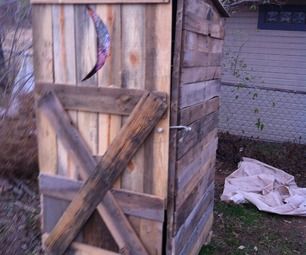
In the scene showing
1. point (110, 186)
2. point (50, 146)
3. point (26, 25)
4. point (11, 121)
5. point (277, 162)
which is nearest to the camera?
point (110, 186)

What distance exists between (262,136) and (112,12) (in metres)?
5.95

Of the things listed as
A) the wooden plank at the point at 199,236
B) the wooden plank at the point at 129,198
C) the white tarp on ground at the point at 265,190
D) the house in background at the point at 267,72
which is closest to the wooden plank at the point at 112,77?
the wooden plank at the point at 129,198

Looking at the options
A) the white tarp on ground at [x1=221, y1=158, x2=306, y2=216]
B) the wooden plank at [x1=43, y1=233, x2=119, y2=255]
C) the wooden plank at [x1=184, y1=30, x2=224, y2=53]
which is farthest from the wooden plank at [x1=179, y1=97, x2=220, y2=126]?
the white tarp on ground at [x1=221, y1=158, x2=306, y2=216]

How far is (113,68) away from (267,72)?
19.2 ft

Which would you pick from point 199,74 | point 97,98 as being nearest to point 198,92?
point 199,74

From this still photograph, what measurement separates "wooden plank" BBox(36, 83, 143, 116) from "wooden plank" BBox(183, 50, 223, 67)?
1.16 feet

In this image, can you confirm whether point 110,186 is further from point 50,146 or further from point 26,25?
point 26,25

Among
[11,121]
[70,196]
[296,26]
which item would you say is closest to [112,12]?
[70,196]

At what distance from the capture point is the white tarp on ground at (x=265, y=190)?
4758mm

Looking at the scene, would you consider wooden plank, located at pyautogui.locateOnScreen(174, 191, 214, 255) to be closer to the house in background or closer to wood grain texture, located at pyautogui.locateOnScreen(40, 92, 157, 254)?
wood grain texture, located at pyautogui.locateOnScreen(40, 92, 157, 254)

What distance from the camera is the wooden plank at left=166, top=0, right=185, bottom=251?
7.53 ft

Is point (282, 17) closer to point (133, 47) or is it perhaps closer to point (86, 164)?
point (133, 47)

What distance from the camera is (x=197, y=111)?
9.24 feet

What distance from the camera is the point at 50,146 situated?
9.18 ft
